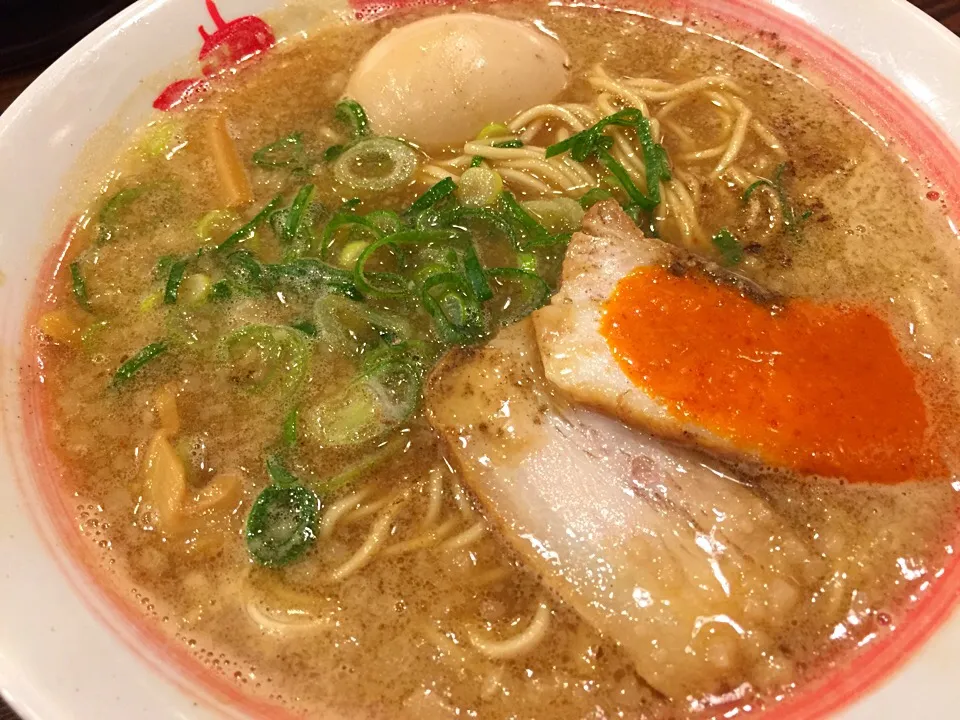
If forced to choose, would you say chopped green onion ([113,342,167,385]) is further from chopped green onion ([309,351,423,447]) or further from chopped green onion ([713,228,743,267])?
chopped green onion ([713,228,743,267])

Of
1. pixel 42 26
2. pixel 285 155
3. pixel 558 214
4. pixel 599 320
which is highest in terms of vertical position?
pixel 599 320

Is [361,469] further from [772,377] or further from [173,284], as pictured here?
[772,377]

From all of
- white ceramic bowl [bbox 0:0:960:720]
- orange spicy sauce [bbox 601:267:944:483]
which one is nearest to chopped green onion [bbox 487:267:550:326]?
orange spicy sauce [bbox 601:267:944:483]

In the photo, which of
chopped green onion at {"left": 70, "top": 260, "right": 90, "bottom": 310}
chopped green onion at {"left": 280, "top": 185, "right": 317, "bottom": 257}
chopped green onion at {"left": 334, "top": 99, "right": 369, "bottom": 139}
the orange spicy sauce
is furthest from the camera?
chopped green onion at {"left": 334, "top": 99, "right": 369, "bottom": 139}

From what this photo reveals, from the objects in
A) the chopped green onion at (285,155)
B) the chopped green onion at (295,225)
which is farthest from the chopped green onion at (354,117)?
the chopped green onion at (295,225)

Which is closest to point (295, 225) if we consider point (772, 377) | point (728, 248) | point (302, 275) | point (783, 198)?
point (302, 275)

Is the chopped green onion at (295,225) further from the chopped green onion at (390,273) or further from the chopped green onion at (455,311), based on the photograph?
the chopped green onion at (455,311)
